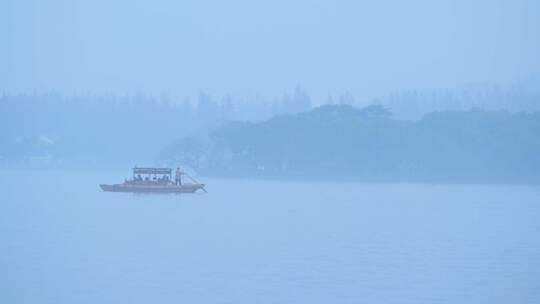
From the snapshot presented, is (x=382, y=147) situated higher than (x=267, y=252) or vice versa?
(x=382, y=147)

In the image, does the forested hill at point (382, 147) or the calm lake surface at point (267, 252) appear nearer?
the calm lake surface at point (267, 252)

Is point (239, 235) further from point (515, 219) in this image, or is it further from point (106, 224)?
point (515, 219)

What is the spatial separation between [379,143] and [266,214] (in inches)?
1560

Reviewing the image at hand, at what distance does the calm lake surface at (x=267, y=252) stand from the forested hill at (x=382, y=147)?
102 feet

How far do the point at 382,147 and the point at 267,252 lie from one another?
2008 inches

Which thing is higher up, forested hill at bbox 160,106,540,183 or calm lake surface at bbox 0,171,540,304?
forested hill at bbox 160,106,540,183

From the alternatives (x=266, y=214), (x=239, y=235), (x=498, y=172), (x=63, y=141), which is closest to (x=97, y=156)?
(x=63, y=141)

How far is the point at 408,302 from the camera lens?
18.4 m

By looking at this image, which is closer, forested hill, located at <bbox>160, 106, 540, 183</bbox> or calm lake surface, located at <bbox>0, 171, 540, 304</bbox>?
calm lake surface, located at <bbox>0, 171, 540, 304</bbox>

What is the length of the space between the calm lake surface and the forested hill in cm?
3102

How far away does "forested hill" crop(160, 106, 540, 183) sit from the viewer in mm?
74375

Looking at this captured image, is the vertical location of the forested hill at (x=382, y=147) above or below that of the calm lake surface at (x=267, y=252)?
above

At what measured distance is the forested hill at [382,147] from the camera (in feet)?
244

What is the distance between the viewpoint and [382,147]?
246 feet
